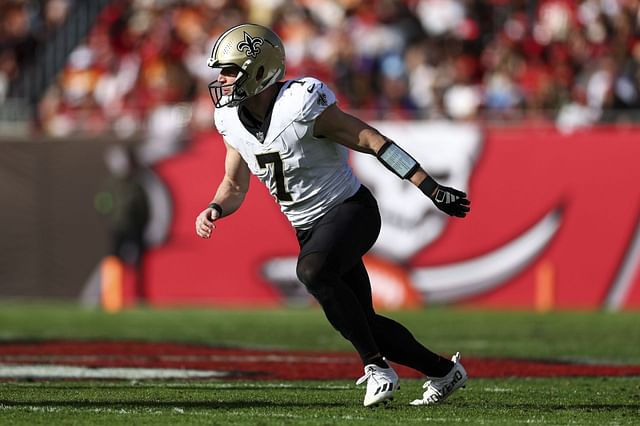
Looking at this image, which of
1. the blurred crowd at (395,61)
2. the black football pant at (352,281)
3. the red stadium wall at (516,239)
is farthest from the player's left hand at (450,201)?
the blurred crowd at (395,61)

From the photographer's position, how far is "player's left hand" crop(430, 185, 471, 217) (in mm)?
5840

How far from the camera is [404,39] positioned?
53.8 feet

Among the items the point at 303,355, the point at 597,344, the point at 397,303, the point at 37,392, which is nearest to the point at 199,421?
the point at 37,392

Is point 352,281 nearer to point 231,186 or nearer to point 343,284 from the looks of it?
point 343,284

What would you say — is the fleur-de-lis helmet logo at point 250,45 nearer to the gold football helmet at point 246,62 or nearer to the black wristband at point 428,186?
the gold football helmet at point 246,62

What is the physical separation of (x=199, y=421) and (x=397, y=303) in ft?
30.9

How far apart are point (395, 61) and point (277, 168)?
1011cm

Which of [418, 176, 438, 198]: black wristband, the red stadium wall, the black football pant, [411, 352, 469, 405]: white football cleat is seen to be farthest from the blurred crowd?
[418, 176, 438, 198]: black wristband

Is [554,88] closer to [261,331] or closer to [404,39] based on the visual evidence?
[404,39]

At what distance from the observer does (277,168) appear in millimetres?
6145

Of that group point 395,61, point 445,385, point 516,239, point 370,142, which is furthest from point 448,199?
point 395,61

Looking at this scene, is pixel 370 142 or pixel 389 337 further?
pixel 389 337

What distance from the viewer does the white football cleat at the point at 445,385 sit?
20.9 ft

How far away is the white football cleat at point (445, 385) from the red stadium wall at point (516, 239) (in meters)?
8.30
